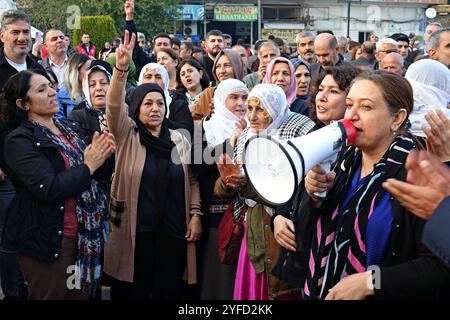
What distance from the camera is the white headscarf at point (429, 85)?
3809 mm

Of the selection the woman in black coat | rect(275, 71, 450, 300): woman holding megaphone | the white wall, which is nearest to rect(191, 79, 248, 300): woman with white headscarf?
the woman in black coat

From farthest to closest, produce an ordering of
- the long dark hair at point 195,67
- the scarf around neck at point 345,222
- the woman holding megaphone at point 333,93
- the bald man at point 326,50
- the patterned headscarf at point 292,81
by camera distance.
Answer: the bald man at point 326,50 < the long dark hair at point 195,67 < the patterned headscarf at point 292,81 < the woman holding megaphone at point 333,93 < the scarf around neck at point 345,222

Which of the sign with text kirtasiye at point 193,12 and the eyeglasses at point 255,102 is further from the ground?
the sign with text kirtasiye at point 193,12

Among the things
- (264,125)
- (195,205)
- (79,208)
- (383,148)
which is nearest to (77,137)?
(79,208)

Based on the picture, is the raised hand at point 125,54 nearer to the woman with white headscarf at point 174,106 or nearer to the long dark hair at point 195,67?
the woman with white headscarf at point 174,106

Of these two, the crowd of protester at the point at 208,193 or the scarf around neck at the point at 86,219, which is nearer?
the crowd of protester at the point at 208,193

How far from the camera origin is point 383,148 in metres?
2.66

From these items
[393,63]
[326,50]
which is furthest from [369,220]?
[326,50]

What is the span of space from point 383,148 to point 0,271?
3307mm

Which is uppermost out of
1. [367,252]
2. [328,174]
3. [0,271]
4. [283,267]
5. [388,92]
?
[388,92]

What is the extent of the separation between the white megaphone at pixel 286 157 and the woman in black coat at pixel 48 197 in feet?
5.04

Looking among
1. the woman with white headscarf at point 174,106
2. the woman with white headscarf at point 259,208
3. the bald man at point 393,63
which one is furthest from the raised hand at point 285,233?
the bald man at point 393,63
